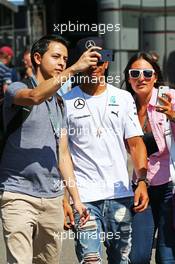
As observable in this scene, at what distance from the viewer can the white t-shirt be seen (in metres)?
4.45

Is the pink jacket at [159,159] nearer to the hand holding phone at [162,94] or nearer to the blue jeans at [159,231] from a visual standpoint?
the blue jeans at [159,231]

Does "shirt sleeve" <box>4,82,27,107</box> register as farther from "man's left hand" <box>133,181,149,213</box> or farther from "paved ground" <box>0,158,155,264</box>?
"paved ground" <box>0,158,155,264</box>

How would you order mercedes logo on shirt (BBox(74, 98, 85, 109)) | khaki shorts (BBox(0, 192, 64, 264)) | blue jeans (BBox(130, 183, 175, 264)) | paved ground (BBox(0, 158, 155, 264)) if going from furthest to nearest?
1. paved ground (BBox(0, 158, 155, 264))
2. blue jeans (BBox(130, 183, 175, 264))
3. mercedes logo on shirt (BBox(74, 98, 85, 109))
4. khaki shorts (BBox(0, 192, 64, 264))

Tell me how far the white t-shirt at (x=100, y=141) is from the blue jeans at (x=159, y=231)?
0.90 ft

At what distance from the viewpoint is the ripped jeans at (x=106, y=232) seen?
437cm

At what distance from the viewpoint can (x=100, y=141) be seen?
14.6ft

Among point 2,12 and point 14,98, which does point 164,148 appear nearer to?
point 14,98

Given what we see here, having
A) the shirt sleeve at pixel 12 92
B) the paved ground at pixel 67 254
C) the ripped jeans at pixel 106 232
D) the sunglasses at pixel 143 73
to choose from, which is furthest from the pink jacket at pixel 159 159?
the paved ground at pixel 67 254

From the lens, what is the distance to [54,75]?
430 centimetres

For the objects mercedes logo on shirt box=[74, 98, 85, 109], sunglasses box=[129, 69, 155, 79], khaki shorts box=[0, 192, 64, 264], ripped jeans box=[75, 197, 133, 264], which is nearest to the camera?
khaki shorts box=[0, 192, 64, 264]

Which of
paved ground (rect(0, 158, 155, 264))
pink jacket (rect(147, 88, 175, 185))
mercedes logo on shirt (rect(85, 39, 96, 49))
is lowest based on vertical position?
paved ground (rect(0, 158, 155, 264))

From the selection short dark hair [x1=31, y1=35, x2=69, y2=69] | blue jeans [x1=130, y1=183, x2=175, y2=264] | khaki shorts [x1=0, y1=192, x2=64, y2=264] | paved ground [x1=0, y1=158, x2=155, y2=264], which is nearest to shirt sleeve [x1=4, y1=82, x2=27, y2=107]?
short dark hair [x1=31, y1=35, x2=69, y2=69]

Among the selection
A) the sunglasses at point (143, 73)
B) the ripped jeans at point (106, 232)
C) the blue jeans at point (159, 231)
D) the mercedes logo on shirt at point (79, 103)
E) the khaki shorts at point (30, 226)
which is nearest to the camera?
the khaki shorts at point (30, 226)

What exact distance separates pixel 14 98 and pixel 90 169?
0.68 m
